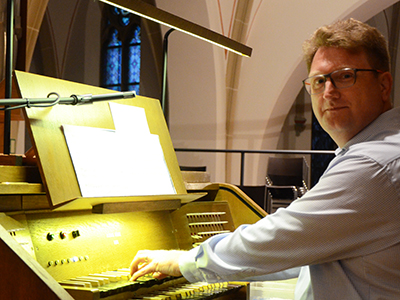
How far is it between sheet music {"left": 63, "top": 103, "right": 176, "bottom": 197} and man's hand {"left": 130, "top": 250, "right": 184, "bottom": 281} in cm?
36

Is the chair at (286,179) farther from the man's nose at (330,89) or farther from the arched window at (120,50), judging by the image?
the man's nose at (330,89)

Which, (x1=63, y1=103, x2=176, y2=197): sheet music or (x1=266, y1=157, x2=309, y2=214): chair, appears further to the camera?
(x1=266, y1=157, x2=309, y2=214): chair

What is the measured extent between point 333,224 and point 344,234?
4 centimetres

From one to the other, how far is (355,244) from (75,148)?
1148 millimetres

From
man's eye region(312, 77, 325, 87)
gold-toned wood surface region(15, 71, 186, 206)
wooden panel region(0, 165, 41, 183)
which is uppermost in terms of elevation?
man's eye region(312, 77, 325, 87)

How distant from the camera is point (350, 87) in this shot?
1438 mm

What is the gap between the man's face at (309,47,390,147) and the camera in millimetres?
1442

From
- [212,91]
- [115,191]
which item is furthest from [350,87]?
[212,91]

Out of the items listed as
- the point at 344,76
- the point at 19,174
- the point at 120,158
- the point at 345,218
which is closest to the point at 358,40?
the point at 344,76

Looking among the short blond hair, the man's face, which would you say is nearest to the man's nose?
the man's face


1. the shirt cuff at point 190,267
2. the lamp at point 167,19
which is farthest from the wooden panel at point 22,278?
the lamp at point 167,19

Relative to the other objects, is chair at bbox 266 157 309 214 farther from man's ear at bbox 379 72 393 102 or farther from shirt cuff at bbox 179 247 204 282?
shirt cuff at bbox 179 247 204 282

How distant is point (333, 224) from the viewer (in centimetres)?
121

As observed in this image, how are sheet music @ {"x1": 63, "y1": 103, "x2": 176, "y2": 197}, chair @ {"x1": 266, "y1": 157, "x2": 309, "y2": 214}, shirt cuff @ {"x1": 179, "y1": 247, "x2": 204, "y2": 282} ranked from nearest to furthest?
shirt cuff @ {"x1": 179, "y1": 247, "x2": 204, "y2": 282}, sheet music @ {"x1": 63, "y1": 103, "x2": 176, "y2": 197}, chair @ {"x1": 266, "y1": 157, "x2": 309, "y2": 214}
